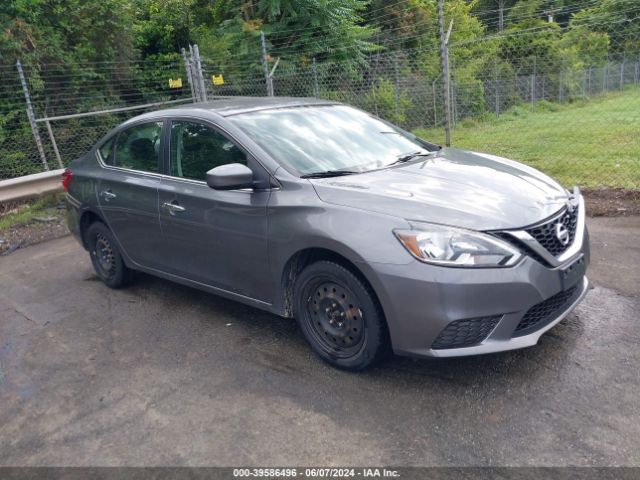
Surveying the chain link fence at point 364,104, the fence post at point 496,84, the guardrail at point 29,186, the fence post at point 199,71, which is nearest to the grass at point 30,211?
the guardrail at point 29,186

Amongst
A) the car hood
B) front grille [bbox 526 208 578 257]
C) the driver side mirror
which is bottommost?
front grille [bbox 526 208 578 257]

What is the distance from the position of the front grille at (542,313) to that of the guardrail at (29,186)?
7.75 meters

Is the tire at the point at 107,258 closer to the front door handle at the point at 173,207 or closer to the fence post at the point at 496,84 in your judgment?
the front door handle at the point at 173,207

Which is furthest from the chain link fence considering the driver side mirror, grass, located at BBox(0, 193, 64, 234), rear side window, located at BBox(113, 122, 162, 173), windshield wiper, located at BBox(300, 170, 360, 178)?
the driver side mirror

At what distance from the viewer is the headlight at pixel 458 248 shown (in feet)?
10.1

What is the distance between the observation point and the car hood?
3234 mm

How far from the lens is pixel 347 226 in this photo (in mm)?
3381

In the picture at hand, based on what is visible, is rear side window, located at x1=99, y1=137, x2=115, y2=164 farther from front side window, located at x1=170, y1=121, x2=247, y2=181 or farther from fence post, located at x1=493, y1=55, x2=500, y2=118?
fence post, located at x1=493, y1=55, x2=500, y2=118

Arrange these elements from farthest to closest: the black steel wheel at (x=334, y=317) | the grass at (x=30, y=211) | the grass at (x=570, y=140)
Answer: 1. the grass at (x=30, y=211)
2. the grass at (x=570, y=140)
3. the black steel wheel at (x=334, y=317)

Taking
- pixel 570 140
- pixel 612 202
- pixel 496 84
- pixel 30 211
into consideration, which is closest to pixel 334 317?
pixel 612 202

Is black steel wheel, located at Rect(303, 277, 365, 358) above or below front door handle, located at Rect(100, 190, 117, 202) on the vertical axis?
below

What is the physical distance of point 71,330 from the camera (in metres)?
4.75

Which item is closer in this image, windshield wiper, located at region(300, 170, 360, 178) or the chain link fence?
windshield wiper, located at region(300, 170, 360, 178)

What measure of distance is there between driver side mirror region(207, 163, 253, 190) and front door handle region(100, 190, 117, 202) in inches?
66.3
